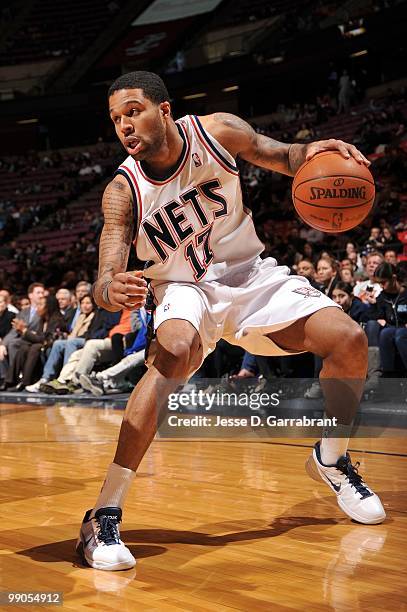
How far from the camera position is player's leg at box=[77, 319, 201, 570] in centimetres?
259

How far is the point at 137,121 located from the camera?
2.88 meters

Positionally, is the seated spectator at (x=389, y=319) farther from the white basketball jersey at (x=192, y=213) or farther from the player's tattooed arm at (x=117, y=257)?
the player's tattooed arm at (x=117, y=257)

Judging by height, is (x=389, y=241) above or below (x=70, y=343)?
above

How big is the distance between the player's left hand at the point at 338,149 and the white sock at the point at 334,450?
108 centimetres

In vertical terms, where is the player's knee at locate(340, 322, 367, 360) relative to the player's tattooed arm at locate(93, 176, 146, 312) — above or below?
below

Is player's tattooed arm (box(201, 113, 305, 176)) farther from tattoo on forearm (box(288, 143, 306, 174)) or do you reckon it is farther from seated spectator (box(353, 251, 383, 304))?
seated spectator (box(353, 251, 383, 304))

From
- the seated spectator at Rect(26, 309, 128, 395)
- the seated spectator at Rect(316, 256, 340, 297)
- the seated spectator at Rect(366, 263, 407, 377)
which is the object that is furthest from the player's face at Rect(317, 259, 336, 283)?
the seated spectator at Rect(26, 309, 128, 395)

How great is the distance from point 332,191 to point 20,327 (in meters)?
7.12

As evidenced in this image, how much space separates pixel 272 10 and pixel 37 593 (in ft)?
79.2

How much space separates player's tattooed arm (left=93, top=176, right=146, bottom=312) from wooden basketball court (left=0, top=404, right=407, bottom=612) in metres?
0.82

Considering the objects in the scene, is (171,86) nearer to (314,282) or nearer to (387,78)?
(387,78)

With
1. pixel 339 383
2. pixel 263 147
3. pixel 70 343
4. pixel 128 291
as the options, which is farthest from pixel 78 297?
pixel 128 291

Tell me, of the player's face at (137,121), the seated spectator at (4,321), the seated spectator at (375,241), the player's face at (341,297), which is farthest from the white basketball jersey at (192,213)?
the seated spectator at (4,321)

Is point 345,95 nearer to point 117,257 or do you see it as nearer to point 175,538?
point 117,257
